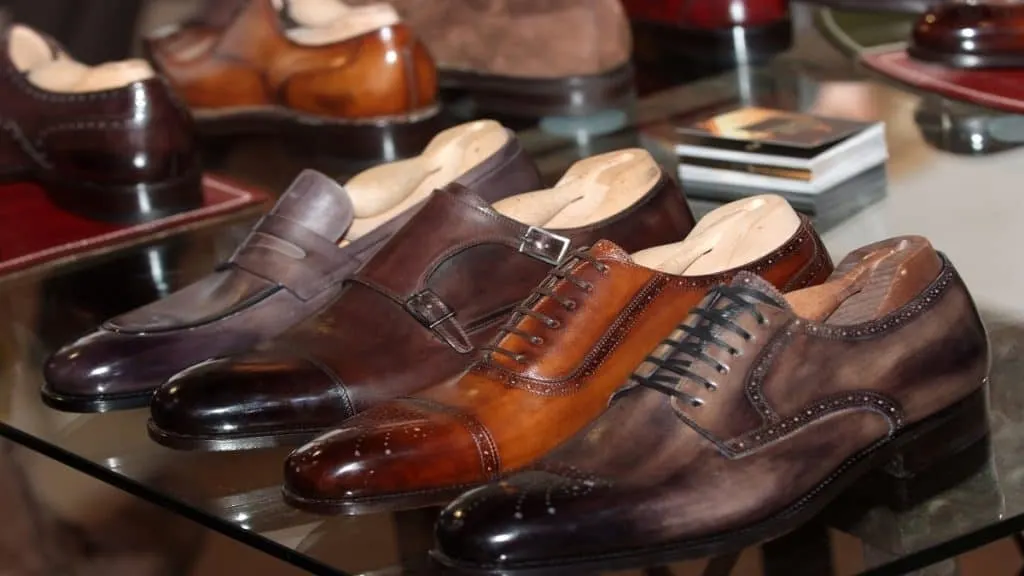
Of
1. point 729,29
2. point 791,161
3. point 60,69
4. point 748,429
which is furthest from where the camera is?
point 729,29

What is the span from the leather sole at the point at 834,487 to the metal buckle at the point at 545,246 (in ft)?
0.77

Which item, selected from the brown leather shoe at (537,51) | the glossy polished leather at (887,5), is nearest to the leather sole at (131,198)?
the brown leather shoe at (537,51)

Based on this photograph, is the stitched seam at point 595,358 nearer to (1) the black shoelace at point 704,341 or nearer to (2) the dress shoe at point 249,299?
(1) the black shoelace at point 704,341

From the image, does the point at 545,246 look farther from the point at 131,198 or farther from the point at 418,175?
the point at 131,198

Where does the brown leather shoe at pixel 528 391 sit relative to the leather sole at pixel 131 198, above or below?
above

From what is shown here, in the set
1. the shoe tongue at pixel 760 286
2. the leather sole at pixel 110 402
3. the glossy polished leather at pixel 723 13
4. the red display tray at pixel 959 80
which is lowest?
the red display tray at pixel 959 80

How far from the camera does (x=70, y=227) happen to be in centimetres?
154

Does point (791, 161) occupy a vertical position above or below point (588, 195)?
below

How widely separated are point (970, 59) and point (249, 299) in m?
1.06

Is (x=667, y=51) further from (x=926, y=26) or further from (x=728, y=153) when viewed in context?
(x=728, y=153)

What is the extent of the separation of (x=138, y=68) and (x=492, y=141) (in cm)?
55

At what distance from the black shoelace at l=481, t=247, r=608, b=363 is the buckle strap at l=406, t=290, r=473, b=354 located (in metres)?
0.06

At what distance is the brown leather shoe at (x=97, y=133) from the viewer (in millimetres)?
1494

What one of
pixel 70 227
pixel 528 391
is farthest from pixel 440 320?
pixel 70 227
